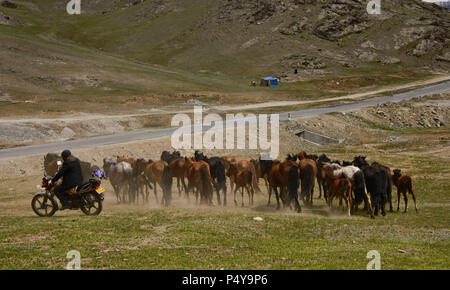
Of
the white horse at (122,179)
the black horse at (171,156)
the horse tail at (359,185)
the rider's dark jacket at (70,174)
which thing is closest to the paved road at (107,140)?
the black horse at (171,156)

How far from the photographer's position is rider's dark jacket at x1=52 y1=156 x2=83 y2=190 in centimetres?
1819

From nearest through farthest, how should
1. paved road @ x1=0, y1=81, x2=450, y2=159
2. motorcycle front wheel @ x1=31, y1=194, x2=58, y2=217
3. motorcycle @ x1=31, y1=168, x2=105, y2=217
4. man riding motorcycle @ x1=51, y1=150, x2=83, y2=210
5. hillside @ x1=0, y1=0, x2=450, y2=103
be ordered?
1. man riding motorcycle @ x1=51, y1=150, x2=83, y2=210
2. motorcycle @ x1=31, y1=168, x2=105, y2=217
3. motorcycle front wheel @ x1=31, y1=194, x2=58, y2=217
4. paved road @ x1=0, y1=81, x2=450, y2=159
5. hillside @ x1=0, y1=0, x2=450, y2=103

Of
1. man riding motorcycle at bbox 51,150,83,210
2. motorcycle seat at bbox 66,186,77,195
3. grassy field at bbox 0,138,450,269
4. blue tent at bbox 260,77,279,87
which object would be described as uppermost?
blue tent at bbox 260,77,279,87

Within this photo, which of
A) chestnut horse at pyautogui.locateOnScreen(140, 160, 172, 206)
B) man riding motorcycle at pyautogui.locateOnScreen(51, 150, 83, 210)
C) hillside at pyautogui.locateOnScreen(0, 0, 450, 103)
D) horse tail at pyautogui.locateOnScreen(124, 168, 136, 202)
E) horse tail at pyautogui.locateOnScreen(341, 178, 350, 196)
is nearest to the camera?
man riding motorcycle at pyautogui.locateOnScreen(51, 150, 83, 210)

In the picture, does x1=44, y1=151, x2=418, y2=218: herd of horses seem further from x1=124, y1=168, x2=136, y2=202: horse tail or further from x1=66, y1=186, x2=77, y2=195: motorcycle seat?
x1=66, y1=186, x2=77, y2=195: motorcycle seat

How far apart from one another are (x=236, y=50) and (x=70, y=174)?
127m

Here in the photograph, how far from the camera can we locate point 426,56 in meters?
131

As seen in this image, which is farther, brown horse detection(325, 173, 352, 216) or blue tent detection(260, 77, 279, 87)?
blue tent detection(260, 77, 279, 87)

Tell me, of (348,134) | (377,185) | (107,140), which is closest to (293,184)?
(377,185)

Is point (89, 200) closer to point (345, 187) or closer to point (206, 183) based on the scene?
point (206, 183)

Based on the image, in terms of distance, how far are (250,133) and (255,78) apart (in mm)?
73263

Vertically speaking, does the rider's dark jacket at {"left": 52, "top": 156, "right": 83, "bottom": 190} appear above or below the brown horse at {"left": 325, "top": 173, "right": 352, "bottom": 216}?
above

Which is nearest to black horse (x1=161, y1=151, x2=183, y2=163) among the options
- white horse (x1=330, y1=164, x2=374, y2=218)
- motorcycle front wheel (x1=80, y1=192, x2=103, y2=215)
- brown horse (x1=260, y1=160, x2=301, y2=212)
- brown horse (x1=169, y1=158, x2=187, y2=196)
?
brown horse (x1=169, y1=158, x2=187, y2=196)

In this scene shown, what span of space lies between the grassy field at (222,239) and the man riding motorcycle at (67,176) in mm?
914
